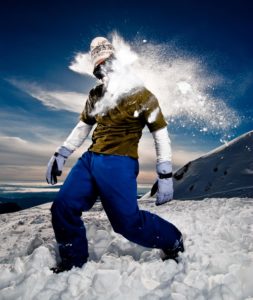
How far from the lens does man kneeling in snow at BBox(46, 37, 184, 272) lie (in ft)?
10.1

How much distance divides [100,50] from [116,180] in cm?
135

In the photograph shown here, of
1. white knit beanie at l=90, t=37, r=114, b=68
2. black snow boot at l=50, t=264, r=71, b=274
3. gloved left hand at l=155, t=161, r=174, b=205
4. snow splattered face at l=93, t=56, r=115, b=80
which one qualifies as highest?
white knit beanie at l=90, t=37, r=114, b=68

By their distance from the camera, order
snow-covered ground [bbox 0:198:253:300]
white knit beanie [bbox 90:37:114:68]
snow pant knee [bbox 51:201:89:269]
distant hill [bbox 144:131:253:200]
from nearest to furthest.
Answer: snow-covered ground [bbox 0:198:253:300], snow pant knee [bbox 51:201:89:269], white knit beanie [bbox 90:37:114:68], distant hill [bbox 144:131:253:200]

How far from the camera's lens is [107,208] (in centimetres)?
310

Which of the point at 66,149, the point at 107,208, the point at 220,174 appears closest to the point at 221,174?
the point at 220,174

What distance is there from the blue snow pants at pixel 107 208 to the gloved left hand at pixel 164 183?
7.9 inches

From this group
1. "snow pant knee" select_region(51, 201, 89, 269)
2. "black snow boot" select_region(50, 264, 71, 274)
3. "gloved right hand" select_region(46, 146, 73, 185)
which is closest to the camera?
"black snow boot" select_region(50, 264, 71, 274)

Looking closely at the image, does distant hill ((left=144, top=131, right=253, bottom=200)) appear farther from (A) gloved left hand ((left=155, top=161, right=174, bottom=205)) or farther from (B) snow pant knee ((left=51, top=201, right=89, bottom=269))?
(B) snow pant knee ((left=51, top=201, right=89, bottom=269))

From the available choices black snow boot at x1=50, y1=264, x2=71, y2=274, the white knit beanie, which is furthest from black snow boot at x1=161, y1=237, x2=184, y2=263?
the white knit beanie

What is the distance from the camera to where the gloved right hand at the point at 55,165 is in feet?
12.5

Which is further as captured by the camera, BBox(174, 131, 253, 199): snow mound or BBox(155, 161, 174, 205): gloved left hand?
BBox(174, 131, 253, 199): snow mound

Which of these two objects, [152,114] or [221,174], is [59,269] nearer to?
[152,114]

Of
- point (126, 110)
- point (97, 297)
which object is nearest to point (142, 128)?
point (126, 110)

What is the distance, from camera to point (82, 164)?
3.31 metres
